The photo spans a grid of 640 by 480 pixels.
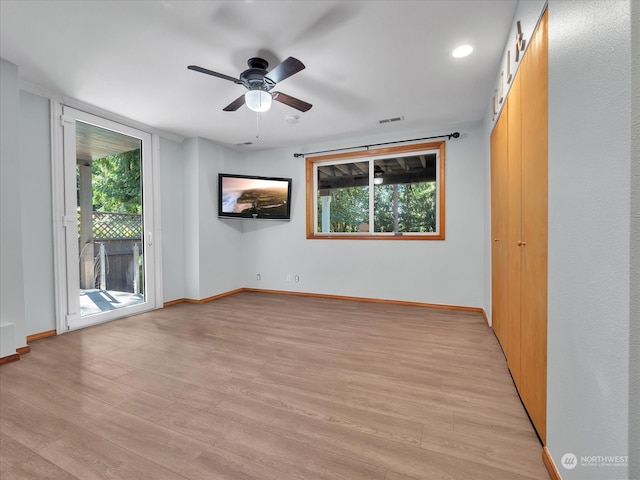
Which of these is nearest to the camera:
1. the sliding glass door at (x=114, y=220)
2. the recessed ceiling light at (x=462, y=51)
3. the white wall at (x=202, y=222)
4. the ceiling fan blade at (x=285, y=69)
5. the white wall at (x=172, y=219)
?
the ceiling fan blade at (x=285, y=69)

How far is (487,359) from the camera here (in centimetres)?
240

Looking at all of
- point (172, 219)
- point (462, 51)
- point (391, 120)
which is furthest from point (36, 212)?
point (462, 51)

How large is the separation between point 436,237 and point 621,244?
3515 millimetres

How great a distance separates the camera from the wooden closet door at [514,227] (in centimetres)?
182

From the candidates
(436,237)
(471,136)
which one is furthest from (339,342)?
(471,136)

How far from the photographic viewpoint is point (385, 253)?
4.42m

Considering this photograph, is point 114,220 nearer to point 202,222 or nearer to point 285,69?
point 202,222

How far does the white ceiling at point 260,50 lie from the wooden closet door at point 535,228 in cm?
78

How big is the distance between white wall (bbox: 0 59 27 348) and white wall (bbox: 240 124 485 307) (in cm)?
323

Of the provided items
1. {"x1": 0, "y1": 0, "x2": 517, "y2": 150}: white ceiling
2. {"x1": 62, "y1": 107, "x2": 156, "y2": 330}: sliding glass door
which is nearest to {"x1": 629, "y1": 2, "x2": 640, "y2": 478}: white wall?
{"x1": 0, "y1": 0, "x2": 517, "y2": 150}: white ceiling

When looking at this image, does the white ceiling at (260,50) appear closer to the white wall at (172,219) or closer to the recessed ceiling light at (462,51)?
the recessed ceiling light at (462,51)

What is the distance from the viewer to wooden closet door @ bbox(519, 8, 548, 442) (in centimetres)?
→ 135

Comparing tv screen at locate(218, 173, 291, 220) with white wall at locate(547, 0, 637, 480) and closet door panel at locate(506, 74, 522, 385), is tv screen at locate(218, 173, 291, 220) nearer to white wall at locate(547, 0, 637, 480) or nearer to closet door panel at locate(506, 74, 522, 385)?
closet door panel at locate(506, 74, 522, 385)

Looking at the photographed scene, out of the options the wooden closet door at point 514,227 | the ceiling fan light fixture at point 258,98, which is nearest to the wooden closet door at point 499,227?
the wooden closet door at point 514,227
